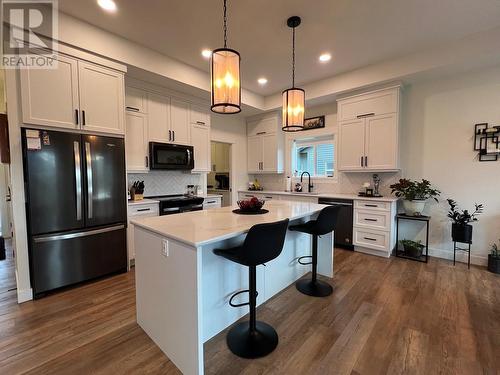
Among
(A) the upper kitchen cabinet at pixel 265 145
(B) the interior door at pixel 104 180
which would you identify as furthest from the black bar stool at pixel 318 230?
(A) the upper kitchen cabinet at pixel 265 145

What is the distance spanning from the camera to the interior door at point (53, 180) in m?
2.35

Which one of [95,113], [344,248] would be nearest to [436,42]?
[344,248]

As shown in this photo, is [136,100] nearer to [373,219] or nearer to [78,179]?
[78,179]


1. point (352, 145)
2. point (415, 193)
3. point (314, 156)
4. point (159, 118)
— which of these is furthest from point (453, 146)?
point (159, 118)

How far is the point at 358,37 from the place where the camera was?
2.92m

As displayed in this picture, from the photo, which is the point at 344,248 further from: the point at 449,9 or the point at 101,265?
the point at 101,265

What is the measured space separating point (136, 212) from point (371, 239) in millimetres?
3594

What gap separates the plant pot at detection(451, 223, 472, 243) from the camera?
10.2 ft

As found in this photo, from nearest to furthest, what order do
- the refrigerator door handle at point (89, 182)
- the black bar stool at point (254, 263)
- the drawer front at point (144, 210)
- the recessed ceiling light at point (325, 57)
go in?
the black bar stool at point (254, 263), the refrigerator door handle at point (89, 182), the drawer front at point (144, 210), the recessed ceiling light at point (325, 57)

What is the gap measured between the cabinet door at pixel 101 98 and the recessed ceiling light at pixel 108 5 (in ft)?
2.10

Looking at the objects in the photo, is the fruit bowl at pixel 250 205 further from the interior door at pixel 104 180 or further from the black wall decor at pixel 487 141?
the black wall decor at pixel 487 141

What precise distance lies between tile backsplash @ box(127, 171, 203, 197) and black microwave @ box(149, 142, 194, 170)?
348mm

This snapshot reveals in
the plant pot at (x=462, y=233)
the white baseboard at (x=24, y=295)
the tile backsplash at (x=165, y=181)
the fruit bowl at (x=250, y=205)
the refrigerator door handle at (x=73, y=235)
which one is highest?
the tile backsplash at (x=165, y=181)

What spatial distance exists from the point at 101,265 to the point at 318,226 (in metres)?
2.60
